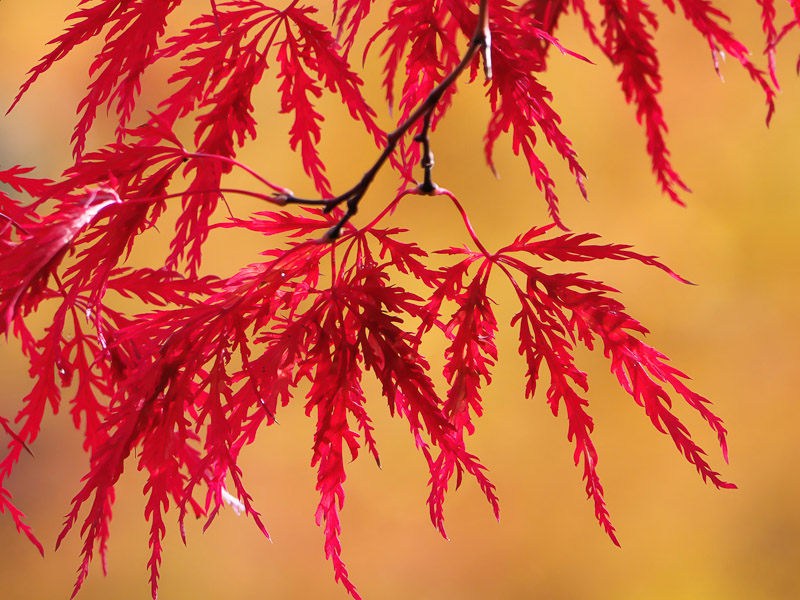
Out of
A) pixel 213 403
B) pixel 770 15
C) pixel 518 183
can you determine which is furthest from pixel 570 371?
pixel 518 183

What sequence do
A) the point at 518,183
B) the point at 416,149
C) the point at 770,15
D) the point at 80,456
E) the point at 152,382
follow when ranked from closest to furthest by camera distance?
the point at 152,382
the point at 770,15
the point at 416,149
the point at 80,456
the point at 518,183

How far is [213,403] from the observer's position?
61cm

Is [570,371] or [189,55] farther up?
[189,55]

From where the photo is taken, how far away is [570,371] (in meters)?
0.66

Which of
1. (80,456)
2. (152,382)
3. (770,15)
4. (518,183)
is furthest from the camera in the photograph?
(518,183)

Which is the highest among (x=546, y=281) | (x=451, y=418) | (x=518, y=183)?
(x=518, y=183)

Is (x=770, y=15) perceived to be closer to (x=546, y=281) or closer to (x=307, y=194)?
(x=546, y=281)

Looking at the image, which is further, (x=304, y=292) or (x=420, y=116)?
(x=304, y=292)

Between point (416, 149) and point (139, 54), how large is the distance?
317 millimetres

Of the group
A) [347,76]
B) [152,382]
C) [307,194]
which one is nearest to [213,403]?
[152,382]

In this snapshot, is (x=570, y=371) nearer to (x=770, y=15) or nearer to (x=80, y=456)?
(x=770, y=15)

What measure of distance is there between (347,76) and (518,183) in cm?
232

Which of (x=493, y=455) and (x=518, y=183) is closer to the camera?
(x=493, y=455)

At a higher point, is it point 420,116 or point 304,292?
point 420,116
